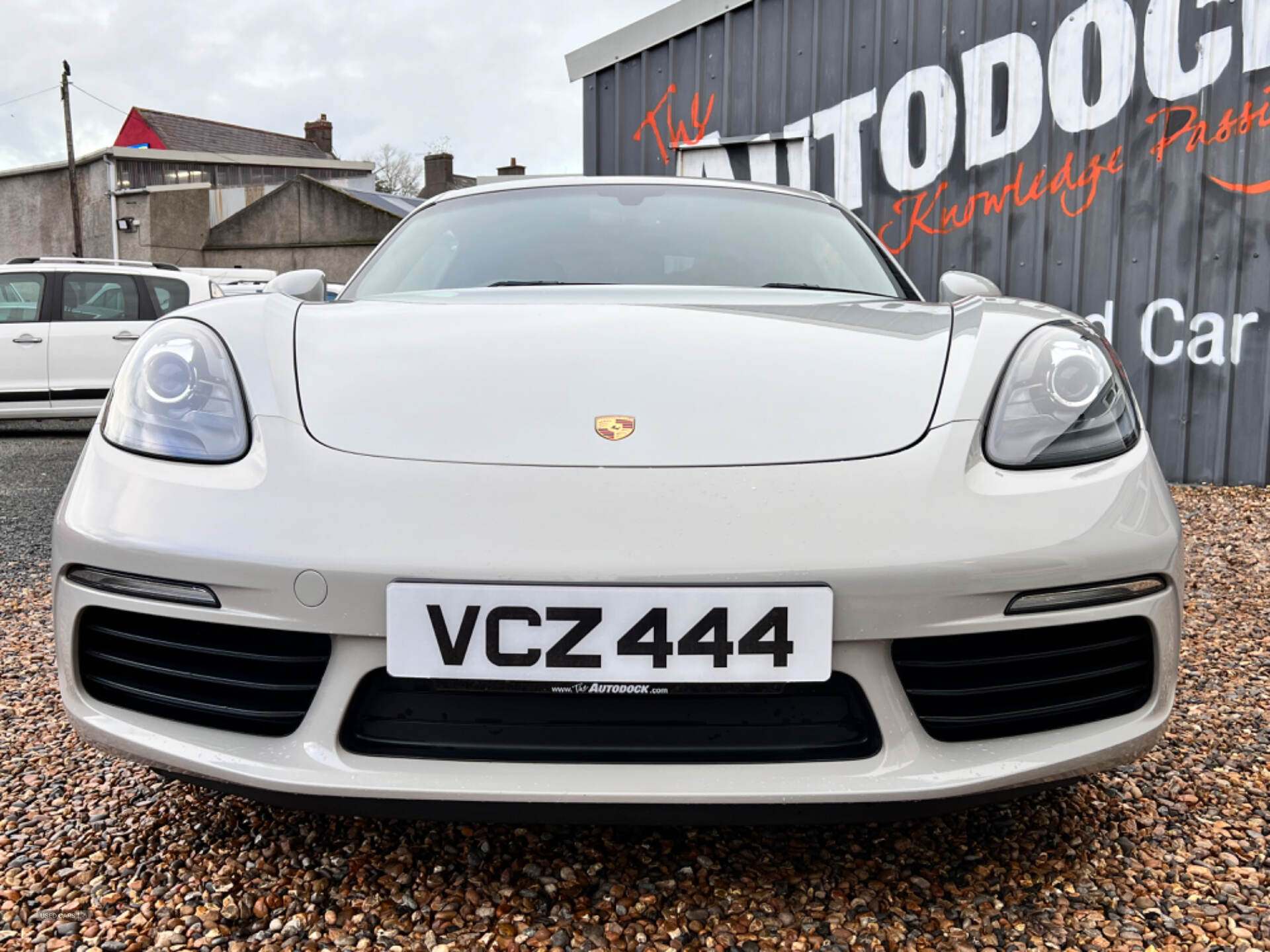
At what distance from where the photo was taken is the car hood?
1.31m

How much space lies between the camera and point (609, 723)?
1215 mm

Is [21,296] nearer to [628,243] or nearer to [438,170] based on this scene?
[628,243]

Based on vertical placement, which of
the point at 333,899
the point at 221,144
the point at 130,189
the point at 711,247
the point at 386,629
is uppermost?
→ the point at 221,144

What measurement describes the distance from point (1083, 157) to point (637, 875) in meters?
4.93

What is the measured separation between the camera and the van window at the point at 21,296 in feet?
24.7

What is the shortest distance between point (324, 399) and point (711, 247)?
1189 millimetres

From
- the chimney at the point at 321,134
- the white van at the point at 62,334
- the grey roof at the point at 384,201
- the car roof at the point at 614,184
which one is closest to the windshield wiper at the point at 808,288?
the car roof at the point at 614,184

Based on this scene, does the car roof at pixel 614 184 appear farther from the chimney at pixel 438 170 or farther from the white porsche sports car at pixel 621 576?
A: the chimney at pixel 438 170

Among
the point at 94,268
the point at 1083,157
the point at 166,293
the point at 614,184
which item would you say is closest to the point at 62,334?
the point at 94,268

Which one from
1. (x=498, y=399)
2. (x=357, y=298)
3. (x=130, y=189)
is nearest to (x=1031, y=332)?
(x=498, y=399)

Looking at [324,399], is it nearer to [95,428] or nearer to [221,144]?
[95,428]

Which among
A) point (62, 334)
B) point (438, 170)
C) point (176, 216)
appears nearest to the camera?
point (62, 334)

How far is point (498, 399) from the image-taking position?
1.38m

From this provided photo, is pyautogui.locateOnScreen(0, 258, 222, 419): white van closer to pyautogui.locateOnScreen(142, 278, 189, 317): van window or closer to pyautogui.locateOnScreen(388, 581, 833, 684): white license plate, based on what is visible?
pyautogui.locateOnScreen(142, 278, 189, 317): van window
